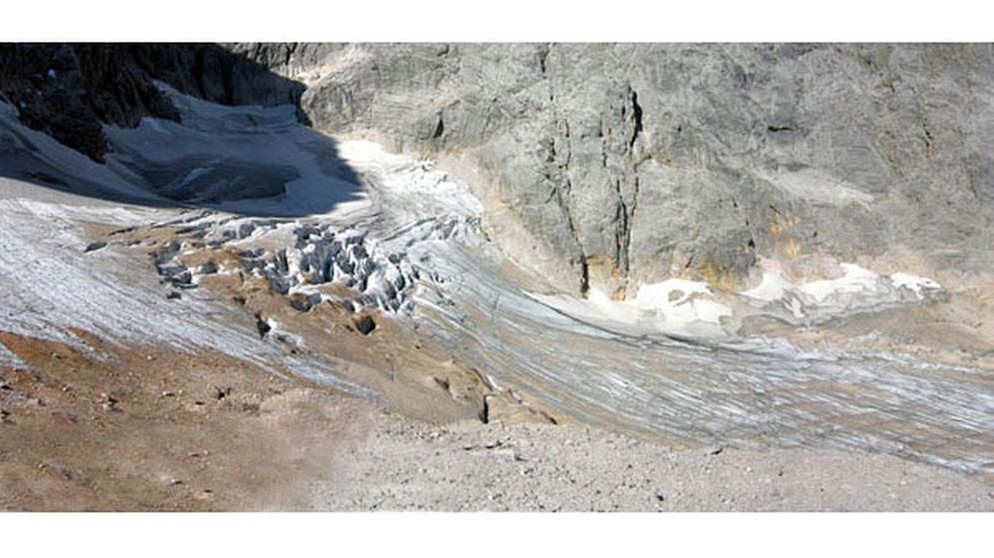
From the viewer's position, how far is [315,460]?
1220 cm

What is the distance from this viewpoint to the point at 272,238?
18250 millimetres

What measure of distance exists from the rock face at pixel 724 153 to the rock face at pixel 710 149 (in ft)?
0.13

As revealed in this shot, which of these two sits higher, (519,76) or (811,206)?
(519,76)

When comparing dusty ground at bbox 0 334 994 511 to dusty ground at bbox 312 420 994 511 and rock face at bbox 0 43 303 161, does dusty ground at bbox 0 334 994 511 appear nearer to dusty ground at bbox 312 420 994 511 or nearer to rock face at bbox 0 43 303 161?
dusty ground at bbox 312 420 994 511

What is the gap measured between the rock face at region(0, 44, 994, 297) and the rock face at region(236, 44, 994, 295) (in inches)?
1.5

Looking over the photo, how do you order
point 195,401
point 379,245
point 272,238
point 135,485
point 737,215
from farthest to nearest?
point 737,215 < point 379,245 < point 272,238 < point 195,401 < point 135,485

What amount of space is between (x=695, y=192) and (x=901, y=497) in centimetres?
1297

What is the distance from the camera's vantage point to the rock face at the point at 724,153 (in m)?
24.6

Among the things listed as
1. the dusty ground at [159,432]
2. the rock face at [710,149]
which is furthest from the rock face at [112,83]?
the dusty ground at [159,432]

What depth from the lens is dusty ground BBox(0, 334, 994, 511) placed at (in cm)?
1112

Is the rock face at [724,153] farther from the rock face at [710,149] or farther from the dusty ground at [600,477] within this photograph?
the dusty ground at [600,477]

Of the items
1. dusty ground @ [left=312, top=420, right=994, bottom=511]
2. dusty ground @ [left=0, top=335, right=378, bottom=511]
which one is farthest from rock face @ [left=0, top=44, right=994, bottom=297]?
dusty ground @ [left=0, top=335, right=378, bottom=511]

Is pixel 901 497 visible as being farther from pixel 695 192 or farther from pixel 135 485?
pixel 695 192

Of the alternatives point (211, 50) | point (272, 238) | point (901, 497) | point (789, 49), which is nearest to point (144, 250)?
point (272, 238)
